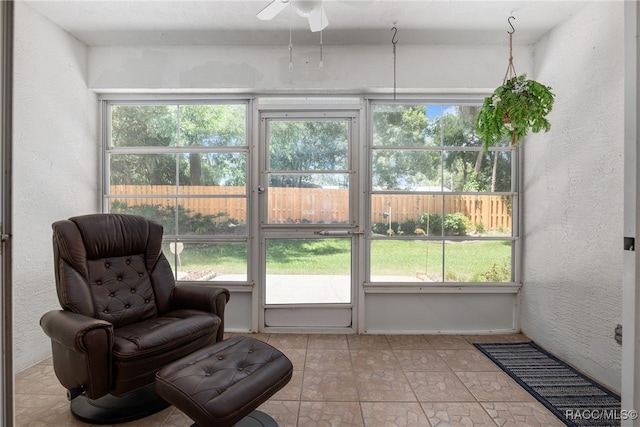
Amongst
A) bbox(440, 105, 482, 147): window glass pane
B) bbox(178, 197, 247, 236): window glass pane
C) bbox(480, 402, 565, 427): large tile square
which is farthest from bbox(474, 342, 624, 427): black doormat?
bbox(178, 197, 247, 236): window glass pane

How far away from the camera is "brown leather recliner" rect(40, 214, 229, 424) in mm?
1504

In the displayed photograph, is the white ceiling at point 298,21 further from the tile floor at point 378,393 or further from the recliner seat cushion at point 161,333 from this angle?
the tile floor at point 378,393

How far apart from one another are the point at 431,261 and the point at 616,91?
178cm

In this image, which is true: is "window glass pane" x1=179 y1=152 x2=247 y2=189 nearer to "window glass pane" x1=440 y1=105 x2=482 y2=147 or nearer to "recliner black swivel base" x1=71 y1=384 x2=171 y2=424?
"recliner black swivel base" x1=71 y1=384 x2=171 y2=424

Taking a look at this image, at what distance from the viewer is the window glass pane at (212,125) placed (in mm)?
2828

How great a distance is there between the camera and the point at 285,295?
9.31 ft

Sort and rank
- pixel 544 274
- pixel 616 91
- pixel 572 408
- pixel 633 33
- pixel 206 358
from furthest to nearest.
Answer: pixel 544 274
pixel 616 91
pixel 572 408
pixel 206 358
pixel 633 33

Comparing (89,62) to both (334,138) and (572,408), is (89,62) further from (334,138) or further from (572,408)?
(572,408)

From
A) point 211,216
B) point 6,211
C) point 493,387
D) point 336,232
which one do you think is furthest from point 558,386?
point 6,211

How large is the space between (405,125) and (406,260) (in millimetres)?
1318

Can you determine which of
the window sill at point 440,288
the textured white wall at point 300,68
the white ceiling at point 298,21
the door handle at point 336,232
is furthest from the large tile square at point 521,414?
the white ceiling at point 298,21

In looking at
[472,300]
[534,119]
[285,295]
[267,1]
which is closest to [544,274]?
[472,300]

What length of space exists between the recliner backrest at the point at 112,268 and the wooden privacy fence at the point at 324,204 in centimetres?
68

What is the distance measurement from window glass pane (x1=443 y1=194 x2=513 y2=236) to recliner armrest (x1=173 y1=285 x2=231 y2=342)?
6.95 ft
